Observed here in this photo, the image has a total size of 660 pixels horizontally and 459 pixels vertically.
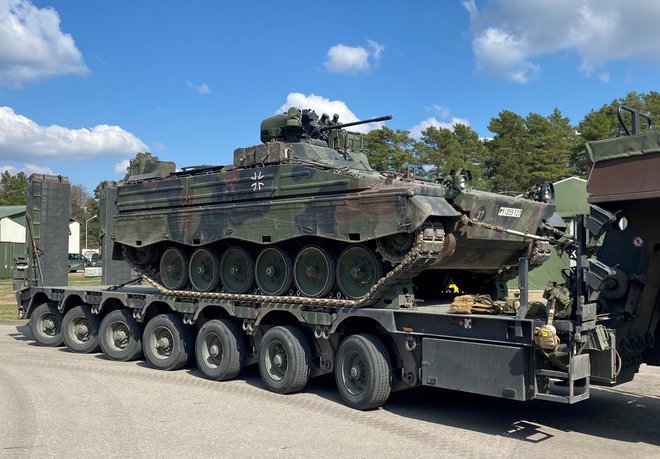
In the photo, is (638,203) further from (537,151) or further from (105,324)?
Answer: (537,151)

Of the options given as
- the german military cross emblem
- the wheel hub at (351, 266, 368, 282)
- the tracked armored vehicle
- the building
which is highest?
the building

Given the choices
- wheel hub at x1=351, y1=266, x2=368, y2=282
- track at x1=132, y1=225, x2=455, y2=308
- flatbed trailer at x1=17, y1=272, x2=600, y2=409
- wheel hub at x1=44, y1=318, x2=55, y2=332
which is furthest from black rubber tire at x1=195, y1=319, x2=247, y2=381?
wheel hub at x1=44, y1=318, x2=55, y2=332

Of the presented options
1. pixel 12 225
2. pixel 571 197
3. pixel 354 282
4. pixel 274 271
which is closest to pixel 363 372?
pixel 354 282

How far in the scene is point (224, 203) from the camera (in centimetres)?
1155

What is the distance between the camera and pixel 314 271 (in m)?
10.3

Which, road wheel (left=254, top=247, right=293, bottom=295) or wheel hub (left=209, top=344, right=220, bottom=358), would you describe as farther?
wheel hub (left=209, top=344, right=220, bottom=358)

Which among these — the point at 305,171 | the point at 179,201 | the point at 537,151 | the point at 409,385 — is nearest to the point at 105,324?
the point at 179,201

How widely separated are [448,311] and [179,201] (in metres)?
5.59

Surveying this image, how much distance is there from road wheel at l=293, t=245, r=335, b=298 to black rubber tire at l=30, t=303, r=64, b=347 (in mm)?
7254

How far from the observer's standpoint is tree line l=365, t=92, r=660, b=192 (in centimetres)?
4038

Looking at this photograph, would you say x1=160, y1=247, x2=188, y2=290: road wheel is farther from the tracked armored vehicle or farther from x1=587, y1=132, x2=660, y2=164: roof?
x1=587, y1=132, x2=660, y2=164: roof

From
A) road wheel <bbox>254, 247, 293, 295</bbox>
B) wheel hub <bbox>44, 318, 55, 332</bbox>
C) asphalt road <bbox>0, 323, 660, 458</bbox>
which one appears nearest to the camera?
asphalt road <bbox>0, 323, 660, 458</bbox>

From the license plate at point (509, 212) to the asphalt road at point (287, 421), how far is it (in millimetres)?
2652

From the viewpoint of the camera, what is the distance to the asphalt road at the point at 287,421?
7.19 meters
